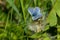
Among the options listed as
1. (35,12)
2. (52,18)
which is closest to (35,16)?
(35,12)

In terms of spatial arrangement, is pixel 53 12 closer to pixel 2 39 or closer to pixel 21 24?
pixel 21 24

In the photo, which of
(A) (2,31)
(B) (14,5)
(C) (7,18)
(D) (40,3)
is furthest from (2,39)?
(D) (40,3)

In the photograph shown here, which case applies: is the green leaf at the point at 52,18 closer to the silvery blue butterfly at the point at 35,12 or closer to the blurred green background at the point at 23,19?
the blurred green background at the point at 23,19

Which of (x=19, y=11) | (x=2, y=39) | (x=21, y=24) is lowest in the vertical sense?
(x=2, y=39)

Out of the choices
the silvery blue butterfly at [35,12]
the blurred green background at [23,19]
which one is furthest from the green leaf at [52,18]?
the silvery blue butterfly at [35,12]

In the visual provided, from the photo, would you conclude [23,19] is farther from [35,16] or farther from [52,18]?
[52,18]

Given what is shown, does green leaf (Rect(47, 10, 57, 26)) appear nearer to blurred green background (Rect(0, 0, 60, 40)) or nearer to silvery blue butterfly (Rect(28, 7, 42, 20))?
blurred green background (Rect(0, 0, 60, 40))
